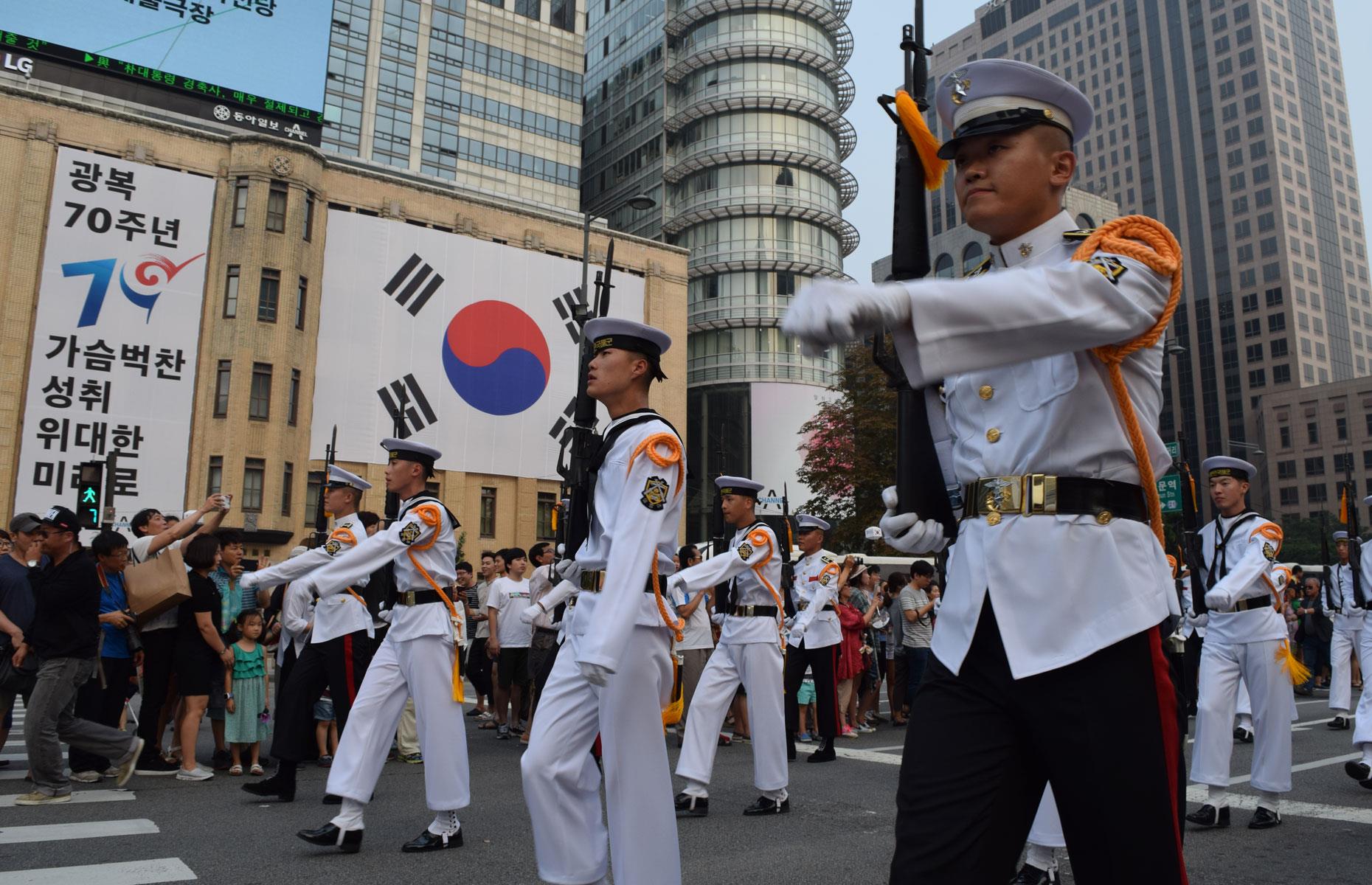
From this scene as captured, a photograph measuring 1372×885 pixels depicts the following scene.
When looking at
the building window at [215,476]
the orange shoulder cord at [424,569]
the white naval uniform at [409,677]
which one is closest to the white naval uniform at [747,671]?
the orange shoulder cord at [424,569]

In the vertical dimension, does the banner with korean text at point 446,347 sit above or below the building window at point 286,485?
above

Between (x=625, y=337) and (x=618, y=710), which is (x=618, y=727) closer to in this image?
(x=618, y=710)

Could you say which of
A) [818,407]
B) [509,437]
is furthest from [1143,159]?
[509,437]

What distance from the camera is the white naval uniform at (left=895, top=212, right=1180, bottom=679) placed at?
2.09 m

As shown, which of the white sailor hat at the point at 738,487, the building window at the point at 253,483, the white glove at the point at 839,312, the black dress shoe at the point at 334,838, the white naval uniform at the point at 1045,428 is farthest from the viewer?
the building window at the point at 253,483

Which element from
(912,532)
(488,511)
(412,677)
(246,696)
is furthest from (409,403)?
(912,532)

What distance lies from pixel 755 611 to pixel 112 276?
1351 inches

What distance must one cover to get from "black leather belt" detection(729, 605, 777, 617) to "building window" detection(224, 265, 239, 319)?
3361cm

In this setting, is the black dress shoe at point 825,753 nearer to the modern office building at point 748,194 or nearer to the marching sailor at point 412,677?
the marching sailor at point 412,677

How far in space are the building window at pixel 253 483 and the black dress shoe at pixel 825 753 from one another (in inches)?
1226

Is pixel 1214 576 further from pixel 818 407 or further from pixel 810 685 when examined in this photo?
pixel 818 407

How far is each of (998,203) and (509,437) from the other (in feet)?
138

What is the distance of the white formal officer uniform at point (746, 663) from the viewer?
23.5 feet

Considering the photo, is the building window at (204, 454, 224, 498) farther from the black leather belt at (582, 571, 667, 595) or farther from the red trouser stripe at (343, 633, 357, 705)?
the black leather belt at (582, 571, 667, 595)
